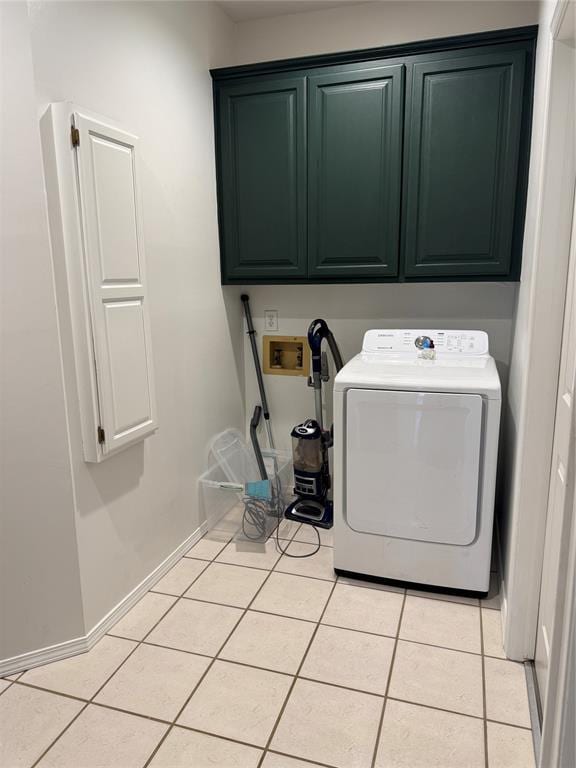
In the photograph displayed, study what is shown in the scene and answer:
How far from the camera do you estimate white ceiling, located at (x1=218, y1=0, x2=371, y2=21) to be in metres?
2.57

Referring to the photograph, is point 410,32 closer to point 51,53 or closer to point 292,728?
point 51,53

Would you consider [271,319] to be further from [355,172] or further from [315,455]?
[355,172]

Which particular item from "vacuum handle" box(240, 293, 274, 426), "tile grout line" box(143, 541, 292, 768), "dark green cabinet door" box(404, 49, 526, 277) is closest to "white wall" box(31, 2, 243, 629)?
"vacuum handle" box(240, 293, 274, 426)

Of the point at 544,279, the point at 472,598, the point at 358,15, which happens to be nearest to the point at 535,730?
the point at 472,598

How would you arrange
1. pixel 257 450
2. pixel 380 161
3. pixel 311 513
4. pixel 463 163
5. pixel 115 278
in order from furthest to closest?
pixel 257 450 → pixel 311 513 → pixel 380 161 → pixel 463 163 → pixel 115 278

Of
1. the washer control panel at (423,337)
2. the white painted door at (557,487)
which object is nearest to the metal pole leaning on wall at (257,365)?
the washer control panel at (423,337)

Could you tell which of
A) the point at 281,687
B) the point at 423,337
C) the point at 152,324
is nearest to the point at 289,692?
the point at 281,687

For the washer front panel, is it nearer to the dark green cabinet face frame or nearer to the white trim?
the white trim

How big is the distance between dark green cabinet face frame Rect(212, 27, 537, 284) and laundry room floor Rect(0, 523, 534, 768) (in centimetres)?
154

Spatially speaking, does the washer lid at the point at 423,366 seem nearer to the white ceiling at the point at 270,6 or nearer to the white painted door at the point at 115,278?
the white painted door at the point at 115,278

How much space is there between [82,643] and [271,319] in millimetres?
1925

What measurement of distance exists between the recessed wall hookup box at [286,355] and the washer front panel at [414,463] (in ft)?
3.19

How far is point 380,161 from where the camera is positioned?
8.00 feet

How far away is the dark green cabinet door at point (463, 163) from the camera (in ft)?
7.36
